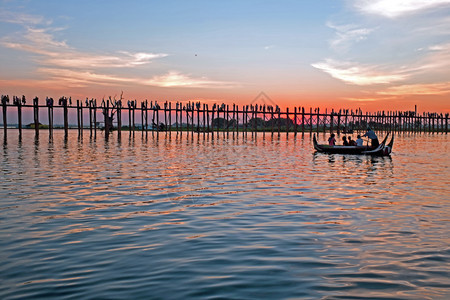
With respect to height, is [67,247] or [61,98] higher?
[61,98]

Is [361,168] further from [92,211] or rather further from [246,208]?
[92,211]

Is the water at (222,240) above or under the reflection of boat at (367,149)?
under

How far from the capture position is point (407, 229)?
324 inches

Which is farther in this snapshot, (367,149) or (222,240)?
(367,149)

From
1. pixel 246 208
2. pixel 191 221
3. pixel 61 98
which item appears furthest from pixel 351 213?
pixel 61 98

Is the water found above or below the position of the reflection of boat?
below

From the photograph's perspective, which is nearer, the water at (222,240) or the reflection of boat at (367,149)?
the water at (222,240)

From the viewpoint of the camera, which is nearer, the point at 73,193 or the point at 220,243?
the point at 220,243

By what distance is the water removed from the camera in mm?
5223

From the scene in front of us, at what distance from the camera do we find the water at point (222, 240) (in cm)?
522

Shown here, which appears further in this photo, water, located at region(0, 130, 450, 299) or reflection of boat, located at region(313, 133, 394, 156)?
reflection of boat, located at region(313, 133, 394, 156)

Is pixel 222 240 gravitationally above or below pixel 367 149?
below

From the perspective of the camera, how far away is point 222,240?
7379mm

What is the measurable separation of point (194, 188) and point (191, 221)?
4.71 metres
